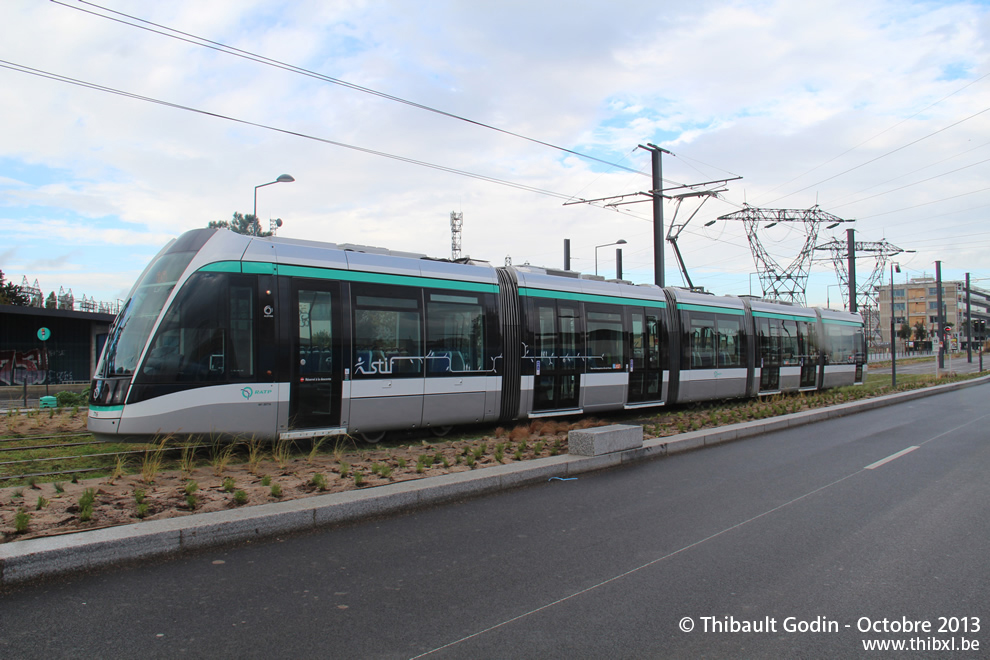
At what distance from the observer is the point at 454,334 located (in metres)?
11.8

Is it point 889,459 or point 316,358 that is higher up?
point 316,358

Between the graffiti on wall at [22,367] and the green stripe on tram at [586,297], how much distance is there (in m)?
26.5

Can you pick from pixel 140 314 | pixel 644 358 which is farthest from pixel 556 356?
pixel 140 314

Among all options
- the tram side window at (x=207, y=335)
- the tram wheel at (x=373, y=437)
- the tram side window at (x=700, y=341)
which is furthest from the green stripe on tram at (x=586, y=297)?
the tram side window at (x=207, y=335)

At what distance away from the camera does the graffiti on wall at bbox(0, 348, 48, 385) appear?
28.6 metres

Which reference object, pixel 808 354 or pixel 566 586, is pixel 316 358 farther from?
pixel 808 354

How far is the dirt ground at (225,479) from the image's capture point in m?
5.79

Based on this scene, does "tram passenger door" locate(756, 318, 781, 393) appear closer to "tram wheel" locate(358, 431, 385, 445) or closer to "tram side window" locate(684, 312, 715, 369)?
"tram side window" locate(684, 312, 715, 369)

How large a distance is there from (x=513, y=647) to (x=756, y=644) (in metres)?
1.46

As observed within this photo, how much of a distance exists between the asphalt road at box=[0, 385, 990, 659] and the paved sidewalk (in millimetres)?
181

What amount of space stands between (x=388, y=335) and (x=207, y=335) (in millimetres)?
2923

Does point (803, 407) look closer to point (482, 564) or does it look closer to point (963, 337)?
point (482, 564)

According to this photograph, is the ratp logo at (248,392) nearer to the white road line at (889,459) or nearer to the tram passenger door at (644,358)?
the white road line at (889,459)

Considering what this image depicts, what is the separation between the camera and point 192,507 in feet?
20.2
